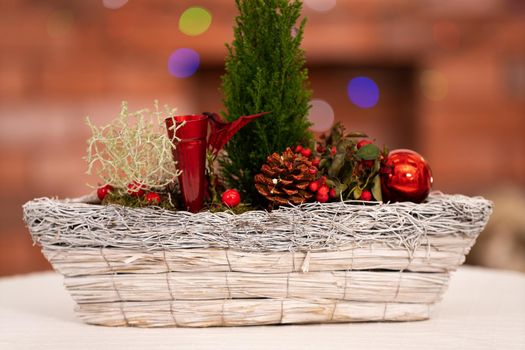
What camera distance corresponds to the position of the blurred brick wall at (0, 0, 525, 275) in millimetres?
2896

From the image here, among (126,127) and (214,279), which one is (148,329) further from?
(126,127)

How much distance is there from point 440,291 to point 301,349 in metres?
0.33

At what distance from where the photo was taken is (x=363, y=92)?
3562 mm

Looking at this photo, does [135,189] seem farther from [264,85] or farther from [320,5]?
[320,5]

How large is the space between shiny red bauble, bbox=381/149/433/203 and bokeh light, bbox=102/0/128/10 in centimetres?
231

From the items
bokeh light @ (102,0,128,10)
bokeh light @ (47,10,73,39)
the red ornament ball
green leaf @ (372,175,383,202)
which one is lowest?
the red ornament ball

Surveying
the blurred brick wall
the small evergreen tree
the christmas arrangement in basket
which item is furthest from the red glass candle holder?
the blurred brick wall

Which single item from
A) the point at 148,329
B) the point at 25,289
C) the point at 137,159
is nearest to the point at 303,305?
the point at 148,329

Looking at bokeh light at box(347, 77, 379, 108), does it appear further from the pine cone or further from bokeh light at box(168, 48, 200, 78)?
the pine cone

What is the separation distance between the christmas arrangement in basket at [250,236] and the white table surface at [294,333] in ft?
0.12

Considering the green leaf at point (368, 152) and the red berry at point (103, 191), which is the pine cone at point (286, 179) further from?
the red berry at point (103, 191)

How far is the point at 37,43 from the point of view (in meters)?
2.92

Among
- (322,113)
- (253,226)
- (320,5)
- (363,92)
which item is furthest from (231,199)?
(363,92)

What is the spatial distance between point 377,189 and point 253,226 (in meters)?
0.23
